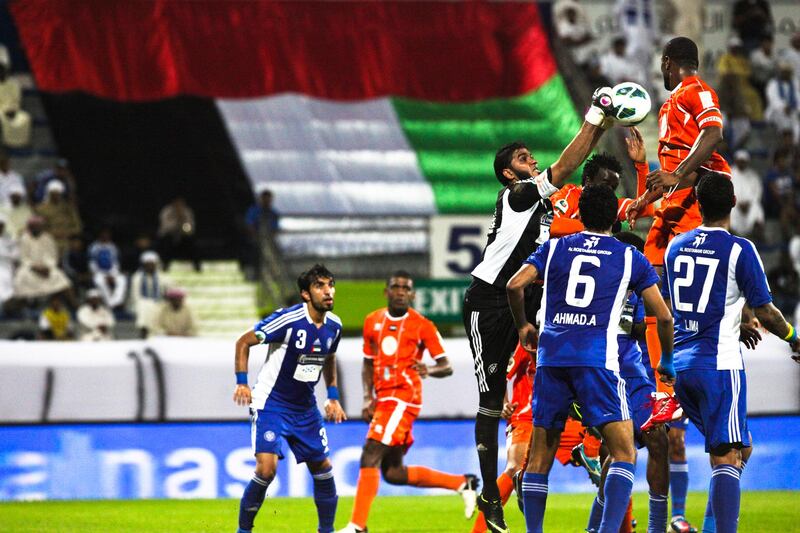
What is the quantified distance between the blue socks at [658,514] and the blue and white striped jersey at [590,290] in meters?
1.25

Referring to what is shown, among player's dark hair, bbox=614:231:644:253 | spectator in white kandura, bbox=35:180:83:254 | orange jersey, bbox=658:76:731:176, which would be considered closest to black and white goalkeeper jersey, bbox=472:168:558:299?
player's dark hair, bbox=614:231:644:253

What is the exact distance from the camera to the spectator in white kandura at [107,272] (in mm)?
19688

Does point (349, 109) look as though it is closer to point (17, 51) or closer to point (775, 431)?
point (17, 51)

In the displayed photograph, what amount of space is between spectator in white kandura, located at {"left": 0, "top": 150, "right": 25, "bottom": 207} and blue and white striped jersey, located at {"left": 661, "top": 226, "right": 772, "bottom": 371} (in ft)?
46.9

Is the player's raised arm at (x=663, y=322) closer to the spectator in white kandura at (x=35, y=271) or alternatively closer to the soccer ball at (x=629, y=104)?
the soccer ball at (x=629, y=104)

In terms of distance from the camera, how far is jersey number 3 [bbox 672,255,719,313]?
812cm

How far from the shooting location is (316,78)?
25656 millimetres

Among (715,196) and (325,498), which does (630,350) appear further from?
(325,498)

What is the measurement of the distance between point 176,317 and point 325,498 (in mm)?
9315

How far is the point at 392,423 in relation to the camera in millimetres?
11727

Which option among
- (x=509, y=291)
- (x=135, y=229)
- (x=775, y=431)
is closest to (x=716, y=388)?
(x=509, y=291)

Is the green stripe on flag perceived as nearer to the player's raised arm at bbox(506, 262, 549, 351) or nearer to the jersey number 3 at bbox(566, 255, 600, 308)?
the player's raised arm at bbox(506, 262, 549, 351)

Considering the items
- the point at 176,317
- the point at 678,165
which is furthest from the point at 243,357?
the point at 176,317

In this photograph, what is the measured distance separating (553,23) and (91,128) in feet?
27.5
